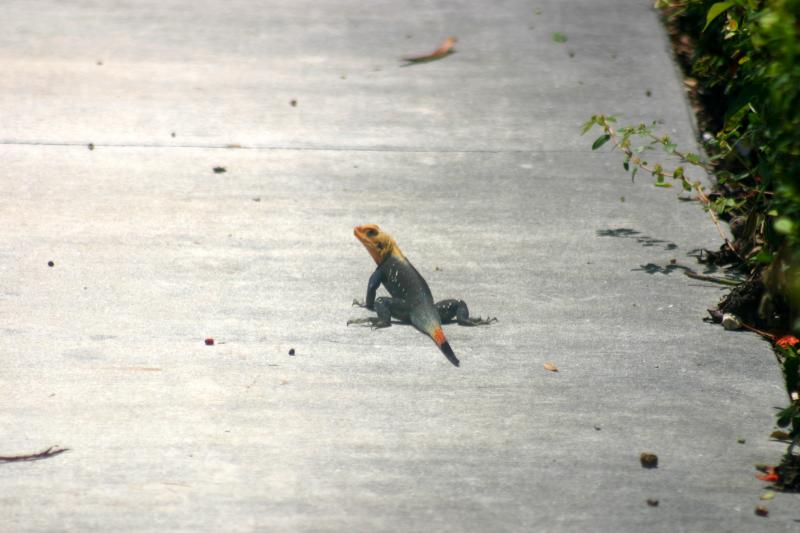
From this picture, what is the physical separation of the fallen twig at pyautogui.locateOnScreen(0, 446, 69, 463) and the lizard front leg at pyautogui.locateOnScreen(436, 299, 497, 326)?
1891 millimetres

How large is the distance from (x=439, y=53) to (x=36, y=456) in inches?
231

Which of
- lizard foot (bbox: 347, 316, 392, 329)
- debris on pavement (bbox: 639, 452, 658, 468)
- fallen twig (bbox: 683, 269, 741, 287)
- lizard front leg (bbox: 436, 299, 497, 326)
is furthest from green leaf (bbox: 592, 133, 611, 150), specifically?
debris on pavement (bbox: 639, 452, 658, 468)

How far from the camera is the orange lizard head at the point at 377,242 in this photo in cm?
557

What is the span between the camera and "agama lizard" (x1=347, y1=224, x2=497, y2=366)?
17.2 feet

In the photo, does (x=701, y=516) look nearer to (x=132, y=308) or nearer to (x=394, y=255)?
(x=394, y=255)

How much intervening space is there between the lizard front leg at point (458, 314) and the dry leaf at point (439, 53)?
411 cm

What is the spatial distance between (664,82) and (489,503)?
17.8 ft

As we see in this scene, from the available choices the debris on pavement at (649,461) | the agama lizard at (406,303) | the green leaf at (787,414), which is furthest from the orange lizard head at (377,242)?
the green leaf at (787,414)

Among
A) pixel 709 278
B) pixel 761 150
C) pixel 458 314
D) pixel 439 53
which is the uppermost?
pixel 761 150

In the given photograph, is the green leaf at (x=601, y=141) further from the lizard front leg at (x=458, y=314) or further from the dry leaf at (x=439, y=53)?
the dry leaf at (x=439, y=53)

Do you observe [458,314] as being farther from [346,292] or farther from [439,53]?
[439,53]

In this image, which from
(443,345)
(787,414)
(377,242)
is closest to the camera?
(787,414)

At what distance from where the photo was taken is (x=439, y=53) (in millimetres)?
9211

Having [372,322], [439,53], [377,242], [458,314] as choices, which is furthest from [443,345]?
[439,53]
